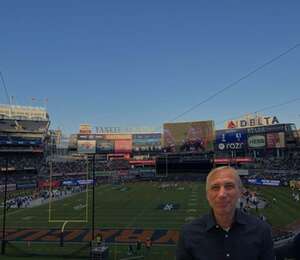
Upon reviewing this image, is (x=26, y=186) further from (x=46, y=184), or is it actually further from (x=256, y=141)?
(x=256, y=141)

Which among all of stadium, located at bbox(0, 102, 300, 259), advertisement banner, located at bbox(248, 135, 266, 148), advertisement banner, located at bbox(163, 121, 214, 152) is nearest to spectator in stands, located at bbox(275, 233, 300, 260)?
stadium, located at bbox(0, 102, 300, 259)

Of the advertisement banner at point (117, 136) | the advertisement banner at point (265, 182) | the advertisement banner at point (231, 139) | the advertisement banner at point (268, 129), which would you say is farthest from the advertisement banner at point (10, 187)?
the advertisement banner at point (268, 129)

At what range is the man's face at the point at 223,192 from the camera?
7.74ft

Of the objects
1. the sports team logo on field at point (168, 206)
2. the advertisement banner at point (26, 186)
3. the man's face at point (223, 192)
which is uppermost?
the man's face at point (223, 192)

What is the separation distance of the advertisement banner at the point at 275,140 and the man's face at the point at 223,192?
79654 mm

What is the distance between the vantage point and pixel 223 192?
2.36 meters

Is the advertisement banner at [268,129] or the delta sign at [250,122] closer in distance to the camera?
the advertisement banner at [268,129]

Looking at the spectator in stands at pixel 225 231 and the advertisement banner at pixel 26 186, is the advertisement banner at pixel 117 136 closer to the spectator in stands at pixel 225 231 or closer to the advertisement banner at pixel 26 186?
the advertisement banner at pixel 26 186

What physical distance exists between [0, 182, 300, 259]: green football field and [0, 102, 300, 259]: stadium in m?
0.08

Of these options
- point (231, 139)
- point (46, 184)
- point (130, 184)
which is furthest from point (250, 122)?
point (46, 184)

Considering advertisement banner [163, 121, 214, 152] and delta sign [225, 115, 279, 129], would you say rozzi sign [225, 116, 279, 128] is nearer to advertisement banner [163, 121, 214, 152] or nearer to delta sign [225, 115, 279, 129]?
delta sign [225, 115, 279, 129]

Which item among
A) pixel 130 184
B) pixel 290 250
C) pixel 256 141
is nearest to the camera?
pixel 290 250

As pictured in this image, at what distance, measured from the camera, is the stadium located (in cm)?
2648

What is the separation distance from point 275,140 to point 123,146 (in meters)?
38.7
